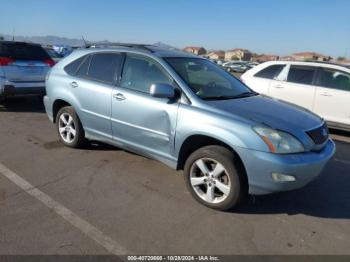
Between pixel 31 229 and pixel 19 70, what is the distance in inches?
242

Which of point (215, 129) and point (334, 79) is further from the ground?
point (334, 79)

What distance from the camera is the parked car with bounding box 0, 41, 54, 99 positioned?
8469 mm

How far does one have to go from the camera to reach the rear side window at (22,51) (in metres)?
8.70

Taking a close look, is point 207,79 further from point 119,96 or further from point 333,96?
point 333,96

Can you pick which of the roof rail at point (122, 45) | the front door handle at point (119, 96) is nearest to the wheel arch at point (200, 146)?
the front door handle at point (119, 96)

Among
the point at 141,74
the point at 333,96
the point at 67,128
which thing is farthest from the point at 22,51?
the point at 333,96

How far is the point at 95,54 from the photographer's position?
18.2ft

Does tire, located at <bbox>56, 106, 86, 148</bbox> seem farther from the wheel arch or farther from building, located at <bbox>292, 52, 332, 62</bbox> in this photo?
building, located at <bbox>292, 52, 332, 62</bbox>

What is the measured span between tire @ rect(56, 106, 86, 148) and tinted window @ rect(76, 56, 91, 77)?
56 cm

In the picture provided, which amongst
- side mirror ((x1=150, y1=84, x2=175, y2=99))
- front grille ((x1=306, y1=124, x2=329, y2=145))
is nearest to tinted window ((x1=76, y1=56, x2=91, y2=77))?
side mirror ((x1=150, y1=84, x2=175, y2=99))

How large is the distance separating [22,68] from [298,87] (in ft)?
21.1

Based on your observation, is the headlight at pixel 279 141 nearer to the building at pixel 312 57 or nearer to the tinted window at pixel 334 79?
the tinted window at pixel 334 79

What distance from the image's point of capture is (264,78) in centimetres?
906

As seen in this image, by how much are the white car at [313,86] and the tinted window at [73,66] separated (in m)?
4.79
